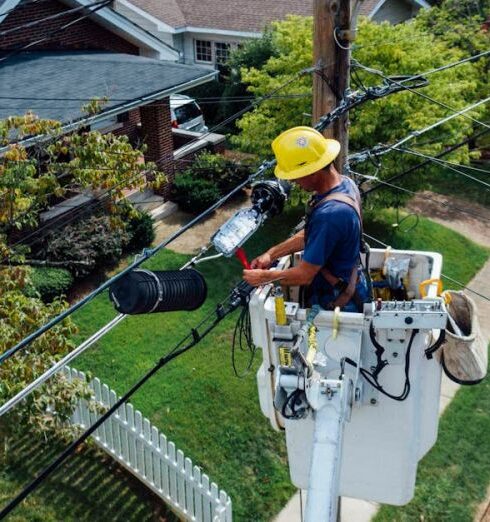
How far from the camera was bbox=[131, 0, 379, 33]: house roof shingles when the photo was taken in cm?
2441

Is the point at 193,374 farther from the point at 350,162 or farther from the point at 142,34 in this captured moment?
the point at 142,34

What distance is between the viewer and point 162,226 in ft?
50.4

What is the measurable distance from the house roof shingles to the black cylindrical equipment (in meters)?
20.6

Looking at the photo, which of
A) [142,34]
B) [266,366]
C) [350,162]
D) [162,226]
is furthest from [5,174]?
[142,34]

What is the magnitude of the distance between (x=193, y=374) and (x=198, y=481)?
285cm

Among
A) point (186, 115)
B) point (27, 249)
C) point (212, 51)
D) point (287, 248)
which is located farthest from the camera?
point (212, 51)

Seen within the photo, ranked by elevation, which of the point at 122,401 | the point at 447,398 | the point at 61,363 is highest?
the point at 61,363

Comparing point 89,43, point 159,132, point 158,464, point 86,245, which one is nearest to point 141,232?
point 86,245

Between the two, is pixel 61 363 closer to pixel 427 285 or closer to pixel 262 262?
pixel 262 262

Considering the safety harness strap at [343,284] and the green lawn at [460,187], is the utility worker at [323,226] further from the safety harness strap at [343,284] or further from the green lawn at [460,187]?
the green lawn at [460,187]

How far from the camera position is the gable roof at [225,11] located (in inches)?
960

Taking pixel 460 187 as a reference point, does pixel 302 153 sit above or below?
above

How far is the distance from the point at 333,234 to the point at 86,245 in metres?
9.11

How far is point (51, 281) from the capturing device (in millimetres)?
12156
